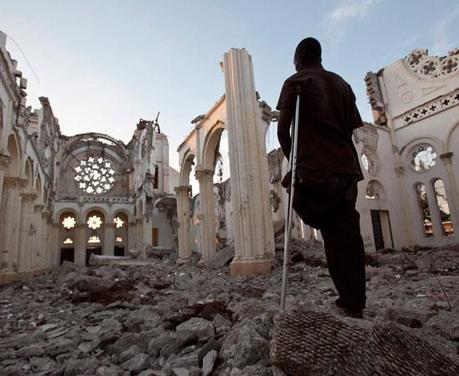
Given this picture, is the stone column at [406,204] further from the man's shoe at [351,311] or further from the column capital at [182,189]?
the man's shoe at [351,311]

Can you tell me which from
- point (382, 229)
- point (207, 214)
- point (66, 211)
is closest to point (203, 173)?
point (207, 214)

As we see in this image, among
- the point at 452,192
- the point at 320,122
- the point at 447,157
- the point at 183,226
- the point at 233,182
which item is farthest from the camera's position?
the point at 183,226

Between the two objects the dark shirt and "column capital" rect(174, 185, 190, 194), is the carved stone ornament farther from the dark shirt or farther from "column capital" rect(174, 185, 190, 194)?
the dark shirt

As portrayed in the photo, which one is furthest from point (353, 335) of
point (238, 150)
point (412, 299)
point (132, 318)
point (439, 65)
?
point (439, 65)

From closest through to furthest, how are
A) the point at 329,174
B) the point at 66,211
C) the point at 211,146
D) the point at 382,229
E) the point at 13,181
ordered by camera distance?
the point at 329,174 < the point at 13,181 < the point at 211,146 < the point at 382,229 < the point at 66,211

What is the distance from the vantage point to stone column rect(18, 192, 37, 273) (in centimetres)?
1366

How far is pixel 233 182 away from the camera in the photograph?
10.4m

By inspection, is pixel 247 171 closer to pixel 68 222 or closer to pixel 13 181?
pixel 13 181

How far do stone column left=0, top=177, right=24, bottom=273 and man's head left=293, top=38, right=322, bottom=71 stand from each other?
42.5ft

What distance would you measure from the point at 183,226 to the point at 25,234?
7283 mm

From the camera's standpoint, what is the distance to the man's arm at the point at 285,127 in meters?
2.42

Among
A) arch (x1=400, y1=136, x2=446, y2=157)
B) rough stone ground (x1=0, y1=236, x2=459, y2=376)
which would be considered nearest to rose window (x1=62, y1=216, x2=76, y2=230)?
rough stone ground (x1=0, y1=236, x2=459, y2=376)

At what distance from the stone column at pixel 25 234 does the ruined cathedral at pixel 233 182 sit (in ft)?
0.15

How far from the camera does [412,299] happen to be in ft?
13.7
